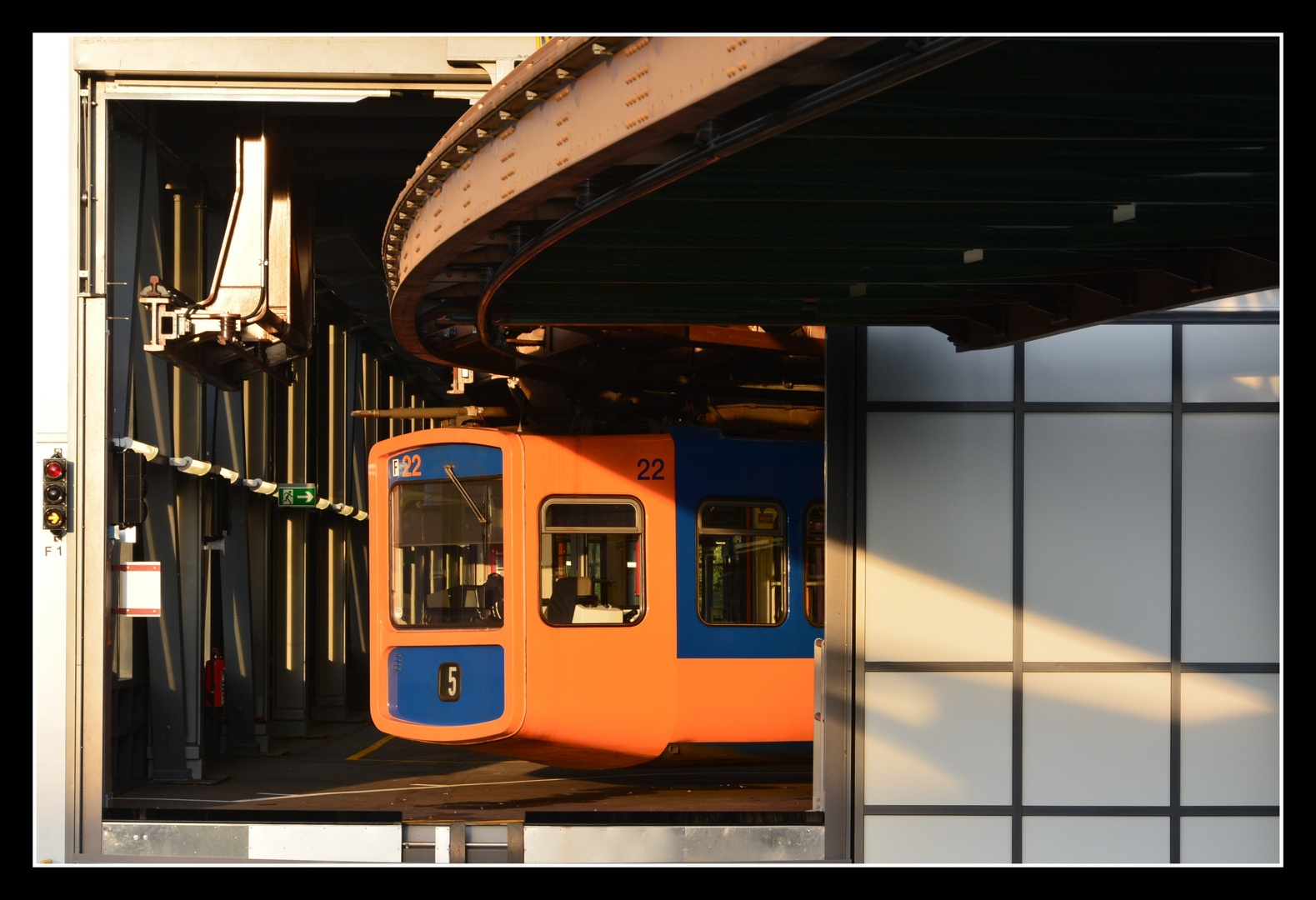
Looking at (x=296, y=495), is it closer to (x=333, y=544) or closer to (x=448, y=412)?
(x=333, y=544)

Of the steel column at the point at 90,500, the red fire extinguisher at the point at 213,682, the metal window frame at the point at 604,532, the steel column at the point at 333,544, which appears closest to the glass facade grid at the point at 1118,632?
the metal window frame at the point at 604,532

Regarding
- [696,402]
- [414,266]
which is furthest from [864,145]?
[696,402]

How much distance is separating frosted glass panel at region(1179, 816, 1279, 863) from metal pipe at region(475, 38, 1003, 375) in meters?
4.78

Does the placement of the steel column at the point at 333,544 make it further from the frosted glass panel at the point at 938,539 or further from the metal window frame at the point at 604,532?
the frosted glass panel at the point at 938,539

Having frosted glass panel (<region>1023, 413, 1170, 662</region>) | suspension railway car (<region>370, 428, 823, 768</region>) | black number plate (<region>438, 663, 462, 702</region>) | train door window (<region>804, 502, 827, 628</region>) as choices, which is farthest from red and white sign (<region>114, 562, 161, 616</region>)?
frosted glass panel (<region>1023, 413, 1170, 662</region>)

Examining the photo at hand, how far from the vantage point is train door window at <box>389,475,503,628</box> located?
8500 mm

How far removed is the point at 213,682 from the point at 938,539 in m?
8.02

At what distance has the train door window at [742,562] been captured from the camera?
8561mm

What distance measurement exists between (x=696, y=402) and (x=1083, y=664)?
369cm

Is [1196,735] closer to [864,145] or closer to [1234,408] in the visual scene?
[1234,408]

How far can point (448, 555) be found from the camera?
340 inches

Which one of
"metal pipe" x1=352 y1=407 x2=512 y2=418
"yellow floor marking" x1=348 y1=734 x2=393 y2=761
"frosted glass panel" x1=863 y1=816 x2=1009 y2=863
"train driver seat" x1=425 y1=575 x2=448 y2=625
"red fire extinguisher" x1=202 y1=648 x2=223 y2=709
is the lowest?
"yellow floor marking" x1=348 y1=734 x2=393 y2=761

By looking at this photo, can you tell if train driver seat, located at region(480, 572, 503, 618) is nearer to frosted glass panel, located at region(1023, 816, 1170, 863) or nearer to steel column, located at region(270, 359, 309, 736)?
frosted glass panel, located at region(1023, 816, 1170, 863)

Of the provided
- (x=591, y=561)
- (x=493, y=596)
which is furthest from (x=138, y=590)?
(x=591, y=561)
